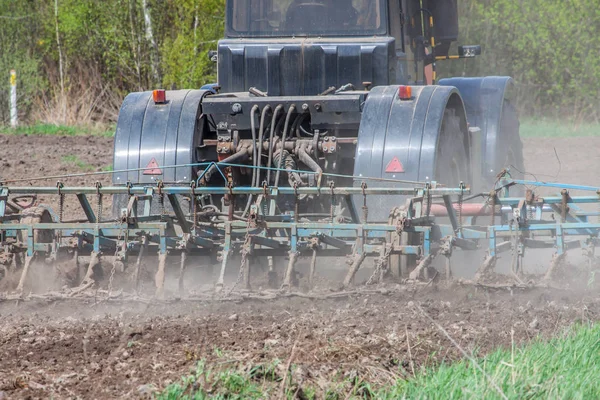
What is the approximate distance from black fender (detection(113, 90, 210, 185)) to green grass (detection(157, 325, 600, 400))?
10.2 feet

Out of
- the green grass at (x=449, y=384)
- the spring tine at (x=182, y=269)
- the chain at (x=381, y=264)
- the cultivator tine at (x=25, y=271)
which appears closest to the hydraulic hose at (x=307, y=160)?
the chain at (x=381, y=264)

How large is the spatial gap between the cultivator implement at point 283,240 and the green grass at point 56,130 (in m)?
11.6

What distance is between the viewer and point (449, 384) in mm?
4195

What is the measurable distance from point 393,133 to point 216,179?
5.20 ft

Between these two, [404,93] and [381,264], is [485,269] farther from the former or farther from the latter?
[404,93]

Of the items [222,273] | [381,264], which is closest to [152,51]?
[222,273]

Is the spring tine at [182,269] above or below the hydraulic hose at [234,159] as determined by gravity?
below

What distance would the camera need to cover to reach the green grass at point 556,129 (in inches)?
768

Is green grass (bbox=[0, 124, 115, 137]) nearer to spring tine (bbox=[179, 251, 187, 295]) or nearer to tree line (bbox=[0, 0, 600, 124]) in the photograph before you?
tree line (bbox=[0, 0, 600, 124])

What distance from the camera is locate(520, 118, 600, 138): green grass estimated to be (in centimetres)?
1952

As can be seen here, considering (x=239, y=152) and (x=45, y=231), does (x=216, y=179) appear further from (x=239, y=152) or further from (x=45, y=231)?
(x=45, y=231)

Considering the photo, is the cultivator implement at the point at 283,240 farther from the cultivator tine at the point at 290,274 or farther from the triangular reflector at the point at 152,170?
the triangular reflector at the point at 152,170

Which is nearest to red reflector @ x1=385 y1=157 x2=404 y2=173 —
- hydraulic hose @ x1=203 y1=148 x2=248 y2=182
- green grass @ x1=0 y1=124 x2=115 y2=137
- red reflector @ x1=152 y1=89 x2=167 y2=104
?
hydraulic hose @ x1=203 y1=148 x2=248 y2=182

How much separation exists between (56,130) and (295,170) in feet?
41.8
